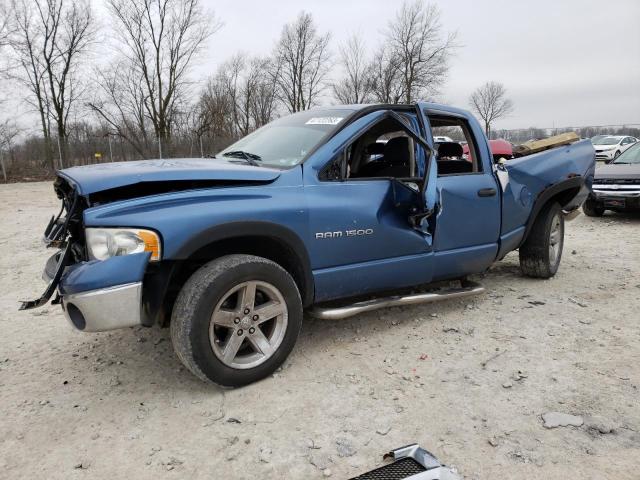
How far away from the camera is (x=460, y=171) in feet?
13.9

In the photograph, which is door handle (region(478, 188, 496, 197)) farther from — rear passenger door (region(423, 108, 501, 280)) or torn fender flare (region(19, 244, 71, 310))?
torn fender flare (region(19, 244, 71, 310))

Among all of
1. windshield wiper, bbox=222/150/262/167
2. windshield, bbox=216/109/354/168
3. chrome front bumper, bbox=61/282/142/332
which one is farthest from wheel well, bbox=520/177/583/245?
chrome front bumper, bbox=61/282/142/332

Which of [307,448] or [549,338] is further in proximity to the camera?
[549,338]

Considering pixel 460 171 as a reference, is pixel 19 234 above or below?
below

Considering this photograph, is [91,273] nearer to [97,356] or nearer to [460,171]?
[97,356]

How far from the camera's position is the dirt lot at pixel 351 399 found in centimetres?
224

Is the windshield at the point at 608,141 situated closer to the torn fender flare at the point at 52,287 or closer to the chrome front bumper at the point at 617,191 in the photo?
the chrome front bumper at the point at 617,191

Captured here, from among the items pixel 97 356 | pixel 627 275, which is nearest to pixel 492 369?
pixel 97 356

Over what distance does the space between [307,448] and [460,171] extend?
2.90 meters

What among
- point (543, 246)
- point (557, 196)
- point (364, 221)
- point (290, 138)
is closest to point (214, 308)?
point (364, 221)

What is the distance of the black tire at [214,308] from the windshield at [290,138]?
0.82 m

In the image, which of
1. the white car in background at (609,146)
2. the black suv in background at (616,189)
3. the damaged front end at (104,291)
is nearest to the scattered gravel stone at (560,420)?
the damaged front end at (104,291)

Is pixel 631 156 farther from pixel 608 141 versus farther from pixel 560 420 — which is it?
pixel 608 141

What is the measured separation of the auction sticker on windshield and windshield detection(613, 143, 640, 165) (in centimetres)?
914
